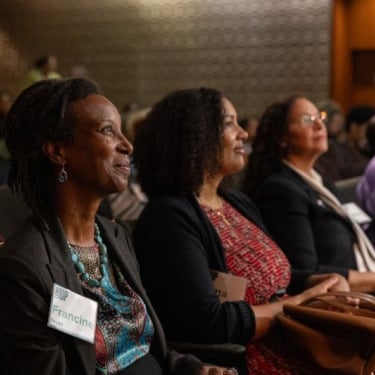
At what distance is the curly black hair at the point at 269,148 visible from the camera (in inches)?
119

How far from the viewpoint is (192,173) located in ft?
7.48

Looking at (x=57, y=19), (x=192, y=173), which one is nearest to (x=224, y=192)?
(x=192, y=173)

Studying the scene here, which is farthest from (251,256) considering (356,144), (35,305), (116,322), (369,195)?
(356,144)

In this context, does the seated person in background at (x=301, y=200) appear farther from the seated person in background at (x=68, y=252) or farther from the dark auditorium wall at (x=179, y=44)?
the dark auditorium wall at (x=179, y=44)

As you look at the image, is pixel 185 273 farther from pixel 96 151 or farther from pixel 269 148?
pixel 269 148

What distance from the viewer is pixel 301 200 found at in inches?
110

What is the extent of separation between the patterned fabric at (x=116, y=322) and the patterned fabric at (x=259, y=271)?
567 mm

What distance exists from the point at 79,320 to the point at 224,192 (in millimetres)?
1130

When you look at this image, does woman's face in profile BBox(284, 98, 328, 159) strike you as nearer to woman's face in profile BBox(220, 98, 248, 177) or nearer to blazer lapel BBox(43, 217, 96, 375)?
woman's face in profile BBox(220, 98, 248, 177)

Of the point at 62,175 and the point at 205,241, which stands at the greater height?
the point at 62,175

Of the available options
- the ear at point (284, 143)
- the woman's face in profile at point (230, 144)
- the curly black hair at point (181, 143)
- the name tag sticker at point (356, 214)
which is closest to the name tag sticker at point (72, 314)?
the curly black hair at point (181, 143)

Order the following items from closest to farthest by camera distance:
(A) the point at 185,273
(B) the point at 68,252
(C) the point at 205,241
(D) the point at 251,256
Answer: (B) the point at 68,252
(A) the point at 185,273
(C) the point at 205,241
(D) the point at 251,256

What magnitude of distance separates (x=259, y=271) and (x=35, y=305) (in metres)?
0.99

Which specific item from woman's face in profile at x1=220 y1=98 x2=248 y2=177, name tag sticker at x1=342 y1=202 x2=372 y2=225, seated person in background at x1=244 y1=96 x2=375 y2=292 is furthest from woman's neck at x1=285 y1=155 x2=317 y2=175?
woman's face in profile at x1=220 y1=98 x2=248 y2=177
